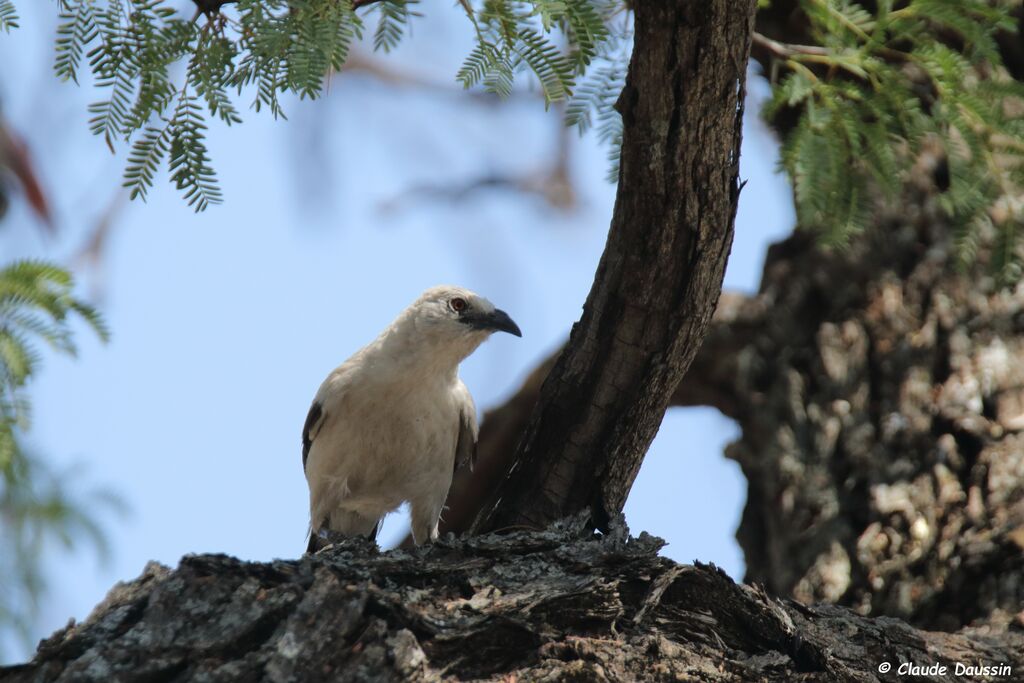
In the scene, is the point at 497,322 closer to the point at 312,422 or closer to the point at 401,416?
the point at 401,416

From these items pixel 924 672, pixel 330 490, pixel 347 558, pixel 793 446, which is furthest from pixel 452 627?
pixel 793 446

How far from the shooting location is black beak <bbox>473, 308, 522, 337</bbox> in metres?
7.48

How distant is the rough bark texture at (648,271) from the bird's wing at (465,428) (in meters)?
1.85

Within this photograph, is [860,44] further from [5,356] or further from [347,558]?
[5,356]

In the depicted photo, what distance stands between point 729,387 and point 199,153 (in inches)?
201

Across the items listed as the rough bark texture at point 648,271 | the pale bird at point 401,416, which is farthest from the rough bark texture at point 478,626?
the pale bird at point 401,416

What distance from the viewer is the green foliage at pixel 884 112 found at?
20.1 ft

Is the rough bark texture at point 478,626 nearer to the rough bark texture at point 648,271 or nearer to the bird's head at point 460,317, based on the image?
the rough bark texture at point 648,271

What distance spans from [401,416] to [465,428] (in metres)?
0.72

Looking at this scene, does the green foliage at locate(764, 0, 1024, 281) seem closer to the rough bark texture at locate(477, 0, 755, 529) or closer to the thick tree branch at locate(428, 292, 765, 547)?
the rough bark texture at locate(477, 0, 755, 529)

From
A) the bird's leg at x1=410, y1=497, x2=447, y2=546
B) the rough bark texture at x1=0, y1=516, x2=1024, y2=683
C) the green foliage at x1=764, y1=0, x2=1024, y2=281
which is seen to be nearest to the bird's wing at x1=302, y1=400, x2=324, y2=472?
the bird's leg at x1=410, y1=497, x2=447, y2=546

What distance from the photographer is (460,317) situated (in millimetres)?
7660

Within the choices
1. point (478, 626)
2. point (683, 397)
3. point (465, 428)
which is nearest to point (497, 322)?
point (465, 428)

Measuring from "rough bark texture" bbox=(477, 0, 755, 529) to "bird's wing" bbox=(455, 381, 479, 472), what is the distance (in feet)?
6.06
